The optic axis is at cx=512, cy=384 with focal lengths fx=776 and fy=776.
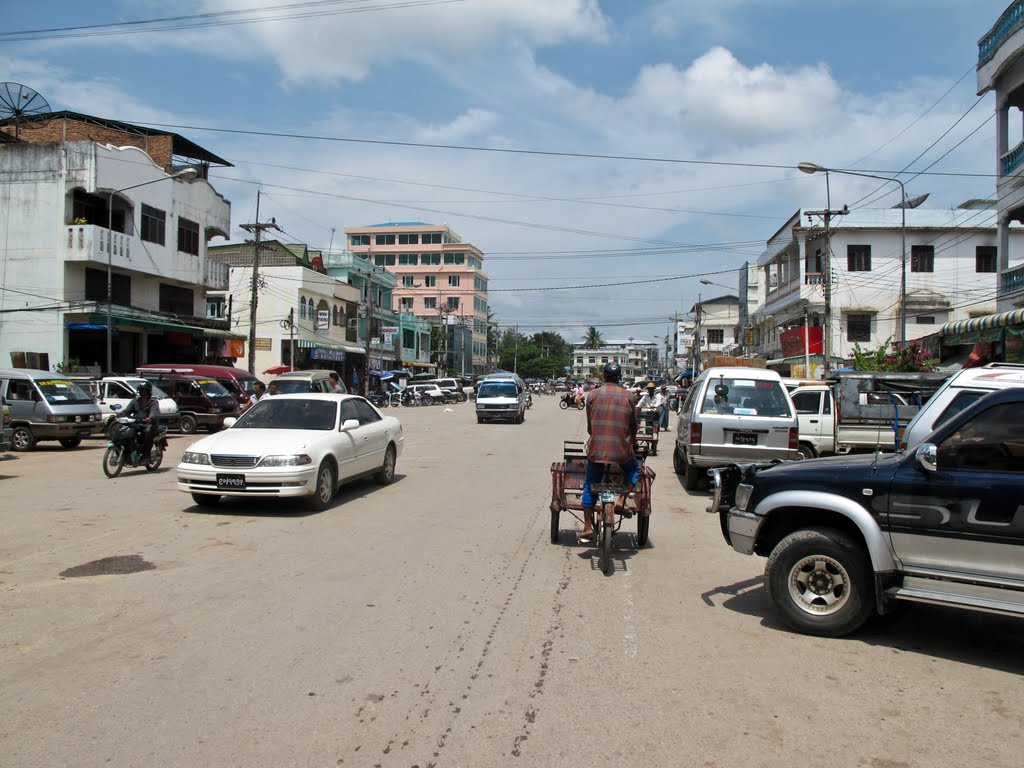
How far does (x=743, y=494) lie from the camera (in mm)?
5953

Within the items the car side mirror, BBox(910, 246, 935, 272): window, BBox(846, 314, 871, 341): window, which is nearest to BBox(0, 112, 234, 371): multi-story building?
the car side mirror

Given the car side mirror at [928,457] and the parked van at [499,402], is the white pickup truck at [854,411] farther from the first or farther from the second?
the parked van at [499,402]

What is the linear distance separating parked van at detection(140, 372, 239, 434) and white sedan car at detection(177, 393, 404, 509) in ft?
45.4

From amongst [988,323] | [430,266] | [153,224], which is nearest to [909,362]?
[988,323]

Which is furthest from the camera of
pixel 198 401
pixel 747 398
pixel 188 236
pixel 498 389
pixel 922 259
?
pixel 922 259

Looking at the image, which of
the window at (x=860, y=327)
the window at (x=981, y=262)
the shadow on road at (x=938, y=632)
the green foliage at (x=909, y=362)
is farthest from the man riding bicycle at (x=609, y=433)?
the window at (x=981, y=262)

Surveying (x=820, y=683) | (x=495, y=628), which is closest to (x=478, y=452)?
(x=495, y=628)

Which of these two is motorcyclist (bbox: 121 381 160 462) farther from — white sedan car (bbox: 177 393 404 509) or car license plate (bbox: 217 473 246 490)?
car license plate (bbox: 217 473 246 490)

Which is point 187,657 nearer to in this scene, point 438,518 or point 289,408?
point 438,518

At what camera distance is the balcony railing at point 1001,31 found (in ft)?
66.2

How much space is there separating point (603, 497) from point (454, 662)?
9.16 feet

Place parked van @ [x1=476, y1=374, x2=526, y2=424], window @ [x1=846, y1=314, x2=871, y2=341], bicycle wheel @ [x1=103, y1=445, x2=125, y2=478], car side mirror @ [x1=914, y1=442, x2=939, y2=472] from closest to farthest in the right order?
car side mirror @ [x1=914, y1=442, x2=939, y2=472], bicycle wheel @ [x1=103, y1=445, x2=125, y2=478], parked van @ [x1=476, y1=374, x2=526, y2=424], window @ [x1=846, y1=314, x2=871, y2=341]

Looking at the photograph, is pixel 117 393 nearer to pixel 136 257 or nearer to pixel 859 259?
pixel 136 257

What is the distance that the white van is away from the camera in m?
6.97
